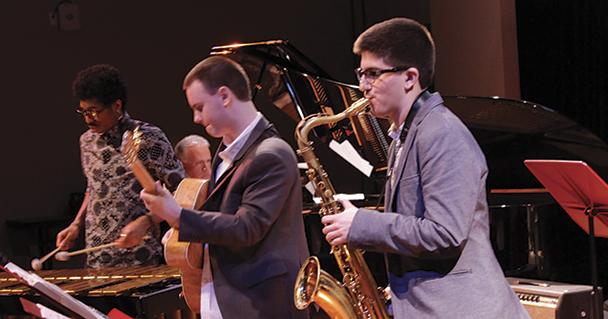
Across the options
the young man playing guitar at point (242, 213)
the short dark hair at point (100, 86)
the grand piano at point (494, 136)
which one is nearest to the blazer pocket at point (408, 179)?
the young man playing guitar at point (242, 213)

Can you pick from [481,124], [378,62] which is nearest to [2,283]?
[378,62]

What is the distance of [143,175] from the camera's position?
8.72ft

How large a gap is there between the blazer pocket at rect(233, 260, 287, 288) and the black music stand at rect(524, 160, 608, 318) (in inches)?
47.7

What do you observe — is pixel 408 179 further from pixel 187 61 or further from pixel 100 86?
pixel 187 61

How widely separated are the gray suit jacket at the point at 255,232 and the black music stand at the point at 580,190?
113 cm

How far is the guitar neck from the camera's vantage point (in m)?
2.64

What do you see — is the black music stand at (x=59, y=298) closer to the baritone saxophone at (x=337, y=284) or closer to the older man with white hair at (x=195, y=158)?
the baritone saxophone at (x=337, y=284)

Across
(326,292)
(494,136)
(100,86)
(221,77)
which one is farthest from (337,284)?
(494,136)

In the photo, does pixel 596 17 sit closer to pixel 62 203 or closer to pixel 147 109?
pixel 147 109

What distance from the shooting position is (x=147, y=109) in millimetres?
8852

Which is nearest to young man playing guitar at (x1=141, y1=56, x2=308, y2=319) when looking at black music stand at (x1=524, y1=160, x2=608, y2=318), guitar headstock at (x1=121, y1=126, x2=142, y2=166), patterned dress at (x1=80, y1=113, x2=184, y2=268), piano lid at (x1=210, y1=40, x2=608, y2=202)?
guitar headstock at (x1=121, y1=126, x2=142, y2=166)

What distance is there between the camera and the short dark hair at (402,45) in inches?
92.5

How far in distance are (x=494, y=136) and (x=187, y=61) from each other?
13.7ft

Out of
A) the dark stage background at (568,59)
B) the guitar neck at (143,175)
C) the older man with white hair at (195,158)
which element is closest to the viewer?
the guitar neck at (143,175)
